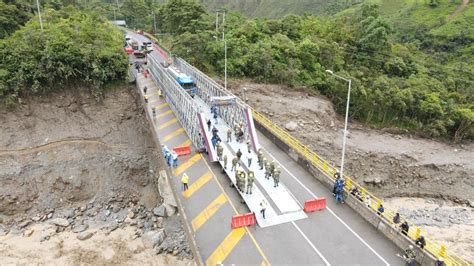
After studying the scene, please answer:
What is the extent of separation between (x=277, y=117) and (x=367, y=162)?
10864mm

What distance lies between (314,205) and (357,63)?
4424cm

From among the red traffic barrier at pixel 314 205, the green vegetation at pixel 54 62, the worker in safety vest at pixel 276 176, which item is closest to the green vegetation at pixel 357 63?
the green vegetation at pixel 54 62

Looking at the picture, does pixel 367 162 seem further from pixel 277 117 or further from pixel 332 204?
pixel 332 204

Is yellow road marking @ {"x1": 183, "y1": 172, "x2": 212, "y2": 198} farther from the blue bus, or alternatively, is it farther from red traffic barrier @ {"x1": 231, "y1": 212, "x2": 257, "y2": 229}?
the blue bus

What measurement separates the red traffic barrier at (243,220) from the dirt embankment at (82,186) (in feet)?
19.3

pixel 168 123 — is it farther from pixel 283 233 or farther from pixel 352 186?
pixel 283 233

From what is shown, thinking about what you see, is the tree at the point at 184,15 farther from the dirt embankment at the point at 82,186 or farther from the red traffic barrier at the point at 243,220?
the red traffic barrier at the point at 243,220

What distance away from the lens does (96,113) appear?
42375 mm

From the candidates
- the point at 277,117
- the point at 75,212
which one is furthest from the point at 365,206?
the point at 75,212

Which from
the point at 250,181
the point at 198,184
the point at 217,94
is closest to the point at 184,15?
the point at 217,94

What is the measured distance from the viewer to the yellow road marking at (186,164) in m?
25.5

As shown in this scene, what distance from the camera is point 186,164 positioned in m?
26.4

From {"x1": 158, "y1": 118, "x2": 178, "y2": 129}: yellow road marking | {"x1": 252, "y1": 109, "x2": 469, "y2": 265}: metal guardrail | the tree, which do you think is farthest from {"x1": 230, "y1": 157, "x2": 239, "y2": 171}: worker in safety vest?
the tree

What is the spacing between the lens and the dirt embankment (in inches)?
1051
